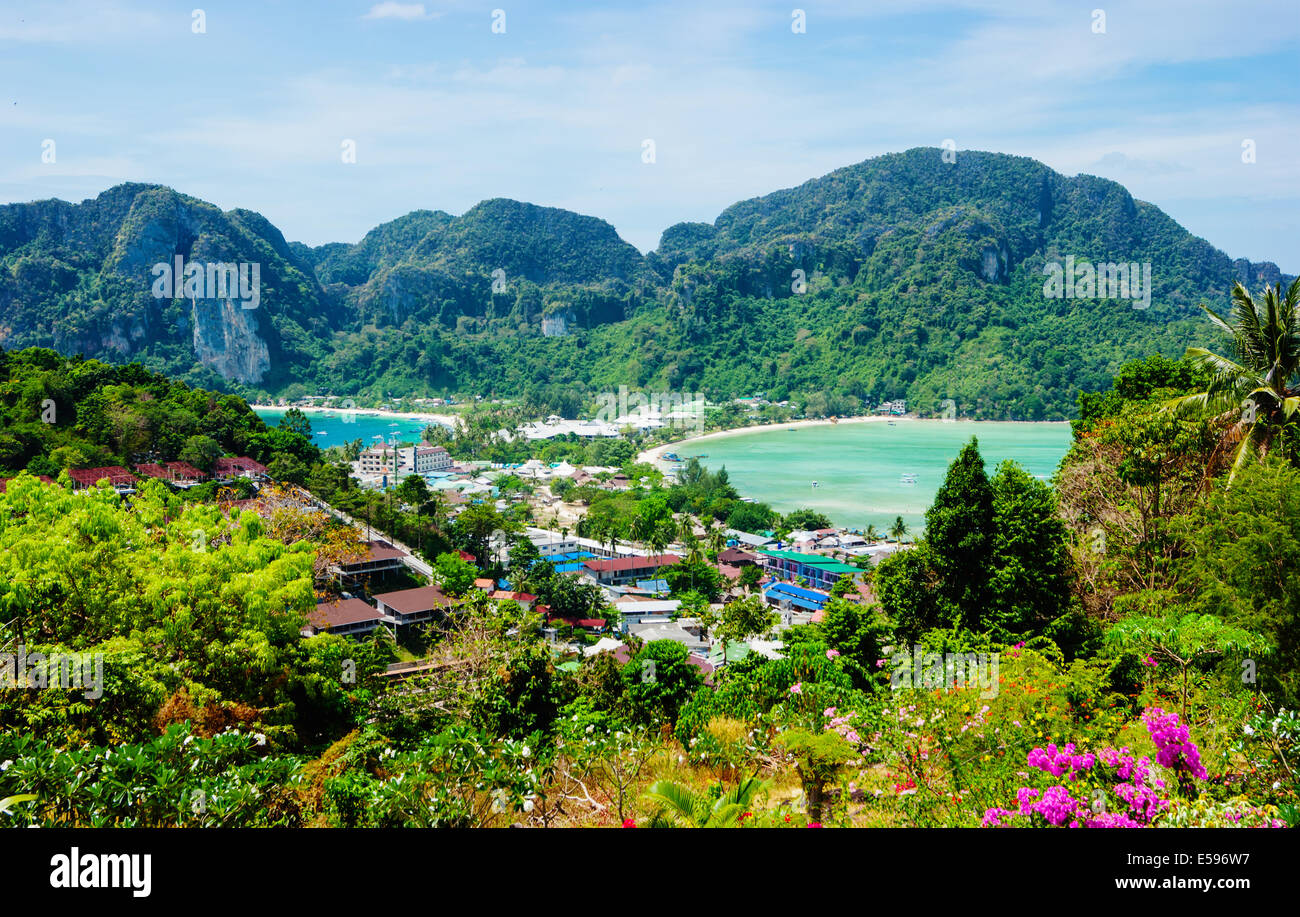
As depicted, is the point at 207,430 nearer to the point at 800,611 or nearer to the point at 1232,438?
the point at 800,611

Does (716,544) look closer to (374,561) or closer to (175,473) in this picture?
(374,561)

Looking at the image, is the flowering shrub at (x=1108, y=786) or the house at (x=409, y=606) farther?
the house at (x=409, y=606)

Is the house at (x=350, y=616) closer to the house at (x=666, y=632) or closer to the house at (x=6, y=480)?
the house at (x=6, y=480)
